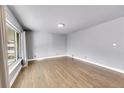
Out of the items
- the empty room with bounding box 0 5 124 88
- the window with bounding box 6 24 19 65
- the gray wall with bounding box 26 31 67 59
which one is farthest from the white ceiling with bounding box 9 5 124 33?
the gray wall with bounding box 26 31 67 59

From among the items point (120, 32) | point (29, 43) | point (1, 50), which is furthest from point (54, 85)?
point (29, 43)

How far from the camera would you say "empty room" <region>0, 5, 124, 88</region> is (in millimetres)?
2775

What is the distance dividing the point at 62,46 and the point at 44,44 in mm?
1897

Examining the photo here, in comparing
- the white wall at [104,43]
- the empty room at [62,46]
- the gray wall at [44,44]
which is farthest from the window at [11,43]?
the white wall at [104,43]

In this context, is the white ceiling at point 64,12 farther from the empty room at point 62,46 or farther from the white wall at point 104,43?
A: the white wall at point 104,43

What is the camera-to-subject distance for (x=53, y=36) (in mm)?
8570

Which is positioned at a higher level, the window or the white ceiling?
the white ceiling

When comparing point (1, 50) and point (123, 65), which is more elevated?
point (1, 50)

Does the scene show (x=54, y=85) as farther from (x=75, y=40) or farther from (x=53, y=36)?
(x=53, y=36)

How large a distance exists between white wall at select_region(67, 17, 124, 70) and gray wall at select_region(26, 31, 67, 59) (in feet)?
7.13

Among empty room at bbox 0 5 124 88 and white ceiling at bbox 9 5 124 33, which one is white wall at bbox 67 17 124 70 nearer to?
empty room at bbox 0 5 124 88

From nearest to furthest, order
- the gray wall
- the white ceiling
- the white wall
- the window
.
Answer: the white ceiling → the window → the white wall → the gray wall
